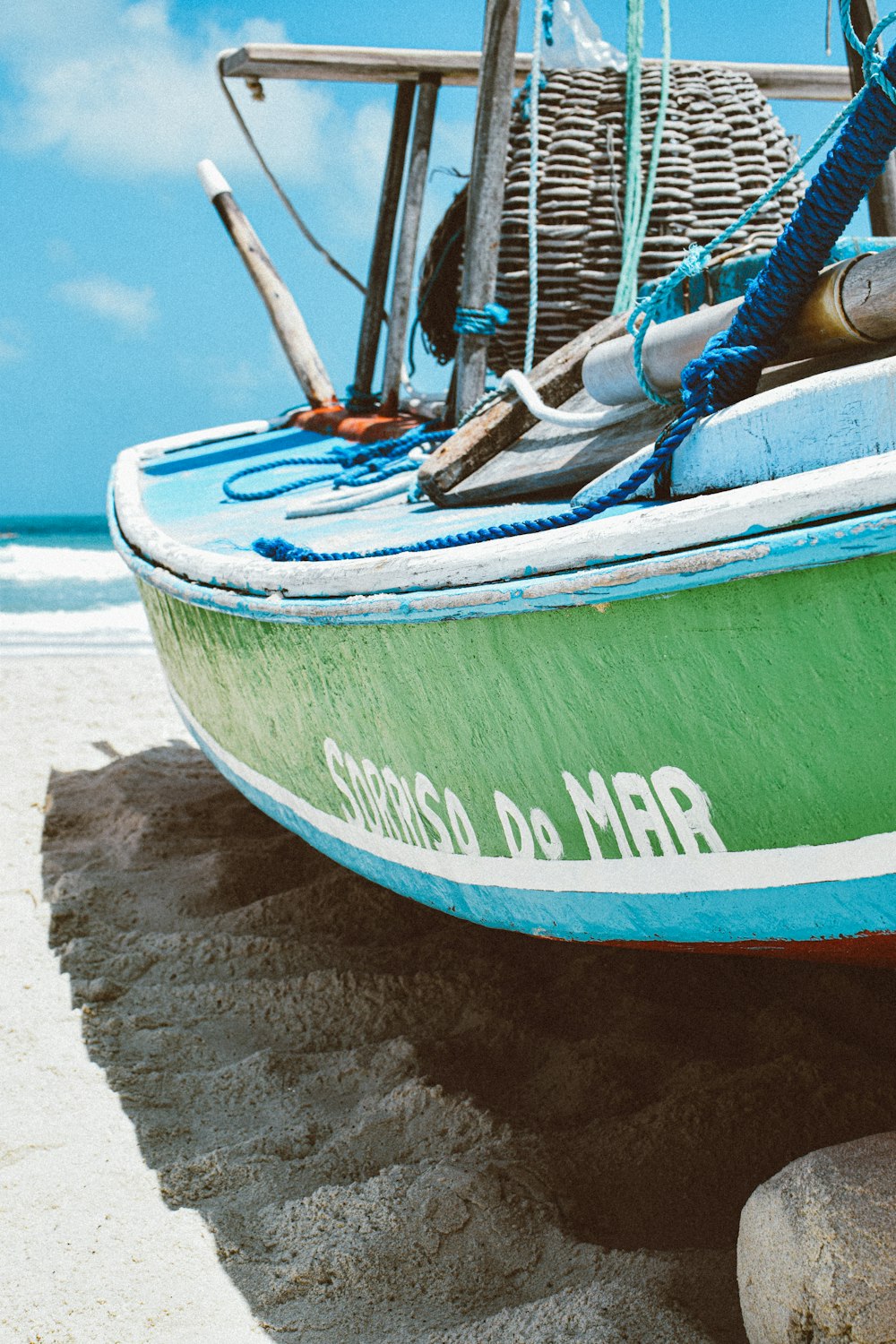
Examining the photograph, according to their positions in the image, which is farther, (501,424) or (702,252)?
(501,424)

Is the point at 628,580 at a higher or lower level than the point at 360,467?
higher

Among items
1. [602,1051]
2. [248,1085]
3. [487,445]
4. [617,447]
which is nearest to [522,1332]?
[602,1051]

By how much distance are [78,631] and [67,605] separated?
221 cm

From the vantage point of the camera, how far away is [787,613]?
1189 mm

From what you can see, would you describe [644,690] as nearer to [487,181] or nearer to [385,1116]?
[385,1116]

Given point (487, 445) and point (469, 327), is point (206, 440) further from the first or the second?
point (487, 445)

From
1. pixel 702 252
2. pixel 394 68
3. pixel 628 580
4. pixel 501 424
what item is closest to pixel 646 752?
pixel 628 580

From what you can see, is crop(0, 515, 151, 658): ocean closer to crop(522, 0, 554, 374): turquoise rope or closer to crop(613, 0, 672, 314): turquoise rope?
crop(522, 0, 554, 374): turquoise rope

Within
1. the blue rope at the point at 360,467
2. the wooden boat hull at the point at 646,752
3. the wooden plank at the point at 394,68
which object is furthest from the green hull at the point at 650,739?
the wooden plank at the point at 394,68

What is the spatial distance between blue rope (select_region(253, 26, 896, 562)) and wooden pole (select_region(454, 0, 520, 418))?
1774mm

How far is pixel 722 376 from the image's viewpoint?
1590 millimetres

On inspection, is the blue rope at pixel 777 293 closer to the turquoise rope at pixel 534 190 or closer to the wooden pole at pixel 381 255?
the turquoise rope at pixel 534 190

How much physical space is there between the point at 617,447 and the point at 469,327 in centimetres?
131

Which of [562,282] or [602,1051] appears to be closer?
[602,1051]
